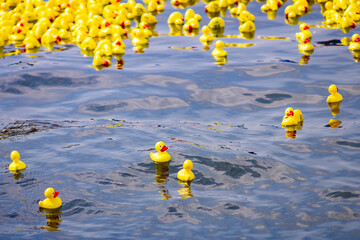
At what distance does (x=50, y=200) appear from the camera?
7965 mm

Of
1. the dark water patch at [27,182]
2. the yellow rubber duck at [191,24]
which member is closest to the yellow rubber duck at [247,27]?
the yellow rubber duck at [191,24]

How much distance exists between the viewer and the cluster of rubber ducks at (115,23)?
15344 mm

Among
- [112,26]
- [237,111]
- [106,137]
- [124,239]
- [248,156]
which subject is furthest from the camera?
[112,26]

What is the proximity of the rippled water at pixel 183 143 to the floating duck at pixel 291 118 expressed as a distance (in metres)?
0.20

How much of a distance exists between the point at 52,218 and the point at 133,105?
458cm

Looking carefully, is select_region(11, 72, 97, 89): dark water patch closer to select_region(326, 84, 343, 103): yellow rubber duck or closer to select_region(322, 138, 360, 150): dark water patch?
select_region(326, 84, 343, 103): yellow rubber duck

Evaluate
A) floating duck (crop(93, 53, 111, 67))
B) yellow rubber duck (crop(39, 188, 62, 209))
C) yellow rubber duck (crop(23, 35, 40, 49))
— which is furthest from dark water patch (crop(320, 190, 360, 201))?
yellow rubber duck (crop(23, 35, 40, 49))

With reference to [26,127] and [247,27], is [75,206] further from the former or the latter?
[247,27]

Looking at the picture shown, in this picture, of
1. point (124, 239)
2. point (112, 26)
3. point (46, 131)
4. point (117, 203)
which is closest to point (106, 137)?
point (46, 131)

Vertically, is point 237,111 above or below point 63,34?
below

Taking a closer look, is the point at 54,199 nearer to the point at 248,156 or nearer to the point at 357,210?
the point at 248,156

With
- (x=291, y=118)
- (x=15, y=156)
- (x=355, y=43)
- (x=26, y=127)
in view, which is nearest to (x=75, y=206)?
(x=15, y=156)

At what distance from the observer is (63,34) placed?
54.2ft

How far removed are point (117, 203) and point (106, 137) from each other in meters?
2.63
